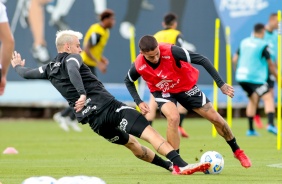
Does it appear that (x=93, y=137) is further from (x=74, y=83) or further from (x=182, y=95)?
(x=74, y=83)

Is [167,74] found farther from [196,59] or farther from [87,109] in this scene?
[87,109]

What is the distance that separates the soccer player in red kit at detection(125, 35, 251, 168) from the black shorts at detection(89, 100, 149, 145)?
1.25 feet

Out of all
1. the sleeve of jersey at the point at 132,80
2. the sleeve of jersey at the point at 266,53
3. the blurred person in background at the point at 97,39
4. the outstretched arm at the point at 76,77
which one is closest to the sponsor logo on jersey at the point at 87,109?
the outstretched arm at the point at 76,77

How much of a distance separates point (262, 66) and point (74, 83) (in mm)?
9977

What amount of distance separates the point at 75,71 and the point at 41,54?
55.4 ft

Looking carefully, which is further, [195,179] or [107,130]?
[107,130]

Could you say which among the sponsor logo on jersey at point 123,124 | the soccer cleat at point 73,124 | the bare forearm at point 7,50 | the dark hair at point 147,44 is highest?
the bare forearm at point 7,50

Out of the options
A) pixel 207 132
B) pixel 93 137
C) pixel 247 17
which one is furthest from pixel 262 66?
pixel 247 17

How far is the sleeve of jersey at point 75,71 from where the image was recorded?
10789 millimetres

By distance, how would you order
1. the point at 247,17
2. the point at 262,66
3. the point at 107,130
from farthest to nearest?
the point at 247,17 < the point at 262,66 < the point at 107,130

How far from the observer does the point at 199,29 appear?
27.4 metres

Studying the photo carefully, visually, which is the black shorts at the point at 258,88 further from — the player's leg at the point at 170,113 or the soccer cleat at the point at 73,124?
the player's leg at the point at 170,113

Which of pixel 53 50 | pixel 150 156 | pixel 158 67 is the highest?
pixel 158 67

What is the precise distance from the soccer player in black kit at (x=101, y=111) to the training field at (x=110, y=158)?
0.29 meters
